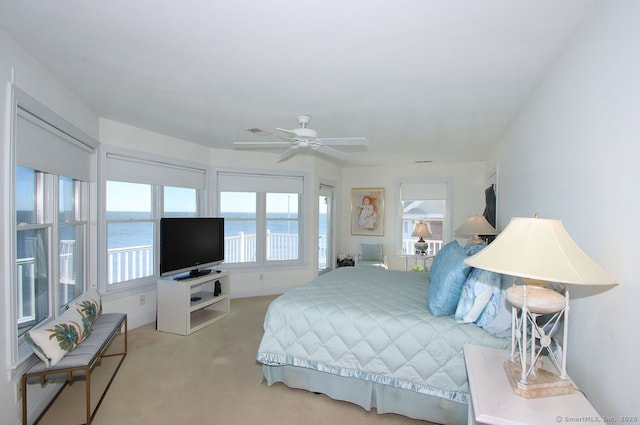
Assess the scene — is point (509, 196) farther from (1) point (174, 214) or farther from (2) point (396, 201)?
(1) point (174, 214)

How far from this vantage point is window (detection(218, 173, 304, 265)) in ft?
17.3

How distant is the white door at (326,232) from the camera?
6443 millimetres

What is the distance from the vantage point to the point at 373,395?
2348mm

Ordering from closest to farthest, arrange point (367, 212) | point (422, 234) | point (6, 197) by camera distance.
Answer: point (6, 197), point (422, 234), point (367, 212)

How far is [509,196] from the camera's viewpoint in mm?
3436

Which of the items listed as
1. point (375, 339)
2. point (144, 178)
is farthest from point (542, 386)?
point (144, 178)

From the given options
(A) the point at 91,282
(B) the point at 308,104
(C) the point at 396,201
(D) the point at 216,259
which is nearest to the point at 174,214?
(D) the point at 216,259

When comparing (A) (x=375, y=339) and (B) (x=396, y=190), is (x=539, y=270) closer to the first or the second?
(A) (x=375, y=339)

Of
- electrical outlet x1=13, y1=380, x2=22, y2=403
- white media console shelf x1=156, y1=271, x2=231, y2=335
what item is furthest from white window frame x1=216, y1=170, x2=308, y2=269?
electrical outlet x1=13, y1=380, x2=22, y2=403

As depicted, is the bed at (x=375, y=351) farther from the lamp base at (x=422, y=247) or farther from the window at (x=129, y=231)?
the lamp base at (x=422, y=247)

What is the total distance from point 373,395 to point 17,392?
237 cm

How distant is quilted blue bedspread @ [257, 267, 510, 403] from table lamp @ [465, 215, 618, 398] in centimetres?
66

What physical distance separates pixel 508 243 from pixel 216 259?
394 cm

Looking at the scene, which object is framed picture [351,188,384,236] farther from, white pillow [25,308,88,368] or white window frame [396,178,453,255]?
white pillow [25,308,88,368]
